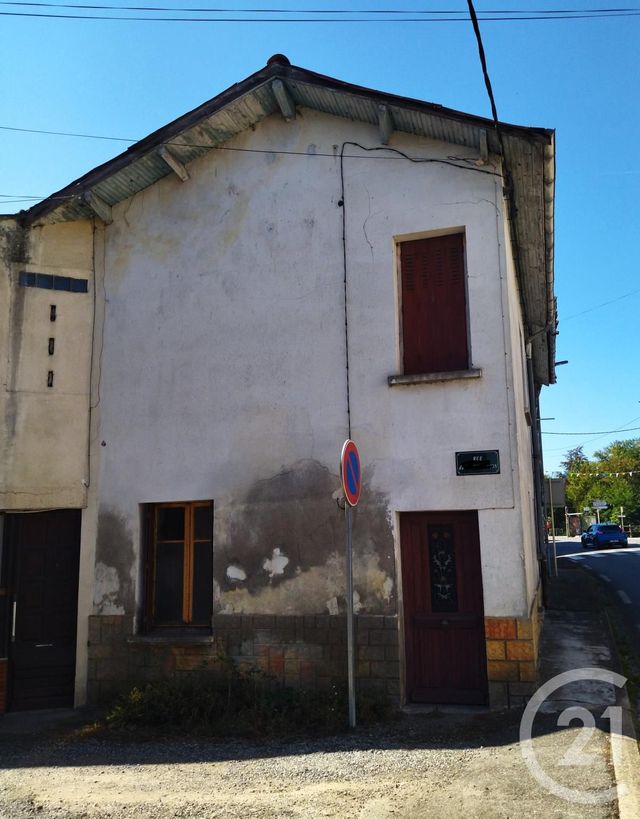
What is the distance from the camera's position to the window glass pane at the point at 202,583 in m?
8.12

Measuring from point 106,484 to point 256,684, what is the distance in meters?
3.13

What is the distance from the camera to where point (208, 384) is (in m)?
8.34

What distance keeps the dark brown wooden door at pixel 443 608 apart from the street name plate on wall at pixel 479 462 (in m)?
0.54

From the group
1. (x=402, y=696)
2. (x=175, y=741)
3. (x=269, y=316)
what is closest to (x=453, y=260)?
(x=269, y=316)

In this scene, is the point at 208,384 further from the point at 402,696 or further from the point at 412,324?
the point at 402,696

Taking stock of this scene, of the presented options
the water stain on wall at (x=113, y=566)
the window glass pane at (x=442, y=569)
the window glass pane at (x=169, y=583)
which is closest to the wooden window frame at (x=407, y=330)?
the window glass pane at (x=442, y=569)

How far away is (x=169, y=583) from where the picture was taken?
8.31 m

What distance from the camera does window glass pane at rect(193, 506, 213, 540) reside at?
8.30 metres

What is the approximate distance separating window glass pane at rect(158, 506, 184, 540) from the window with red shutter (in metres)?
3.43

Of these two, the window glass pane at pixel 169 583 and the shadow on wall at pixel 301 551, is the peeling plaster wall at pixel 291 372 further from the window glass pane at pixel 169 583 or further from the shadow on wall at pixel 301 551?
the window glass pane at pixel 169 583

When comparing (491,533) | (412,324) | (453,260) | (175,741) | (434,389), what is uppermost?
(453,260)

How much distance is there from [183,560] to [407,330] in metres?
4.00

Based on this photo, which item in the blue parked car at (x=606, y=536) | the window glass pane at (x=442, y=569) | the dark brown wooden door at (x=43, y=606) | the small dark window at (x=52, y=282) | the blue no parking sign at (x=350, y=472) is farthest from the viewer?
the blue parked car at (x=606, y=536)

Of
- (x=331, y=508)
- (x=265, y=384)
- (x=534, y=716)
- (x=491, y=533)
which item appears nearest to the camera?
(x=534, y=716)
